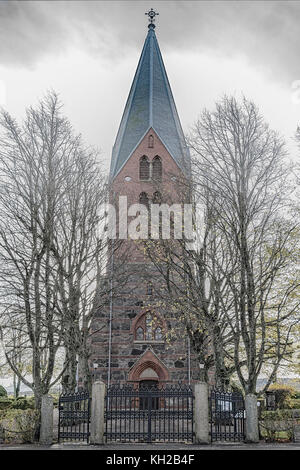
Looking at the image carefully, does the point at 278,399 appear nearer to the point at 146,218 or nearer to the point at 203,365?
the point at 203,365

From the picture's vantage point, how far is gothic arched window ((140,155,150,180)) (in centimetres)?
2988

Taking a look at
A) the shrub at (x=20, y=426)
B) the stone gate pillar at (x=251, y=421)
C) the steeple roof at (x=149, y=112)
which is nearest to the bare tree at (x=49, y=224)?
the shrub at (x=20, y=426)

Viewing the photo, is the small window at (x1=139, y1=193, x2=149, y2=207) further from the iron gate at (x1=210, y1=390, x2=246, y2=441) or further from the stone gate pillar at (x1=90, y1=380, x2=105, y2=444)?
the stone gate pillar at (x1=90, y1=380, x2=105, y2=444)

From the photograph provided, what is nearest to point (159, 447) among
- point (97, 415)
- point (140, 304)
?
point (97, 415)

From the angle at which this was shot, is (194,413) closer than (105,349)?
Yes

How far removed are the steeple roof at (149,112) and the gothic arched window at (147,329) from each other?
8935 millimetres

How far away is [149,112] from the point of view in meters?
31.7

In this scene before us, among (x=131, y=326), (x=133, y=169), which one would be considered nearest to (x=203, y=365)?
(x=131, y=326)

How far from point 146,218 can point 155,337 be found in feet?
20.9

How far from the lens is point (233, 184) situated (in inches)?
651

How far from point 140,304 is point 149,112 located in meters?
12.9

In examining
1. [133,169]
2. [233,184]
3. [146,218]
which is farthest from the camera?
[133,169]

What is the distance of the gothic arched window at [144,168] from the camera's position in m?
29.9
